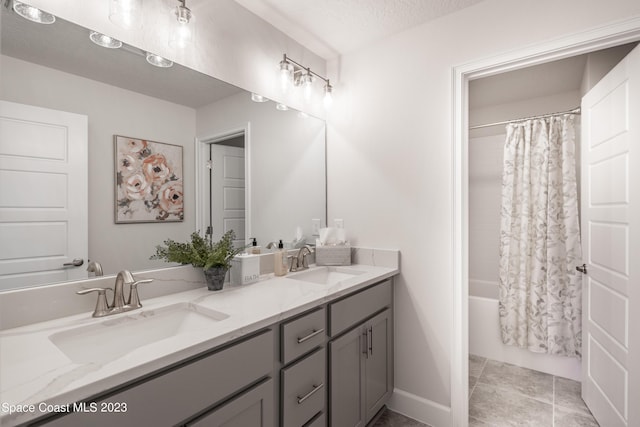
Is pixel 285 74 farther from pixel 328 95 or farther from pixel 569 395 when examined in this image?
pixel 569 395

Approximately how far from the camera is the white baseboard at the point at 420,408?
1847mm

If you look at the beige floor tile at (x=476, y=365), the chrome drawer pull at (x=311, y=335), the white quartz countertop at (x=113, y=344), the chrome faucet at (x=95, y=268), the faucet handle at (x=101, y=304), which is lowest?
the beige floor tile at (x=476, y=365)

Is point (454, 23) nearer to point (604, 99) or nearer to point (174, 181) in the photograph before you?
point (604, 99)

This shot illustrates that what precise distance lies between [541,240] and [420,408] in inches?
63.0

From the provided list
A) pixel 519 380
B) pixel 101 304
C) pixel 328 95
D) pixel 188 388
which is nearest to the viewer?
pixel 188 388

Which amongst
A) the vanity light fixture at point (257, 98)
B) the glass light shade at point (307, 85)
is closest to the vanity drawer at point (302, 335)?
the vanity light fixture at point (257, 98)

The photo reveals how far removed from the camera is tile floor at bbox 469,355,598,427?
1.90 meters

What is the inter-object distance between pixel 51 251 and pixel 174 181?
535 millimetres

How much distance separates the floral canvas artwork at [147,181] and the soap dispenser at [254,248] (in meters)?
0.45

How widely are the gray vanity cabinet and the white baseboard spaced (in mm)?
112

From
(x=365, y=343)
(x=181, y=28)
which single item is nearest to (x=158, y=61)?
(x=181, y=28)

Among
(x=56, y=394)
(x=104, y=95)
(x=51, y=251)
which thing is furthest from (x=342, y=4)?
(x=56, y=394)

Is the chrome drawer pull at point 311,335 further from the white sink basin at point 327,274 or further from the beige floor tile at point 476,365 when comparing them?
the beige floor tile at point 476,365

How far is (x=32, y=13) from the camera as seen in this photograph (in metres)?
1.08
